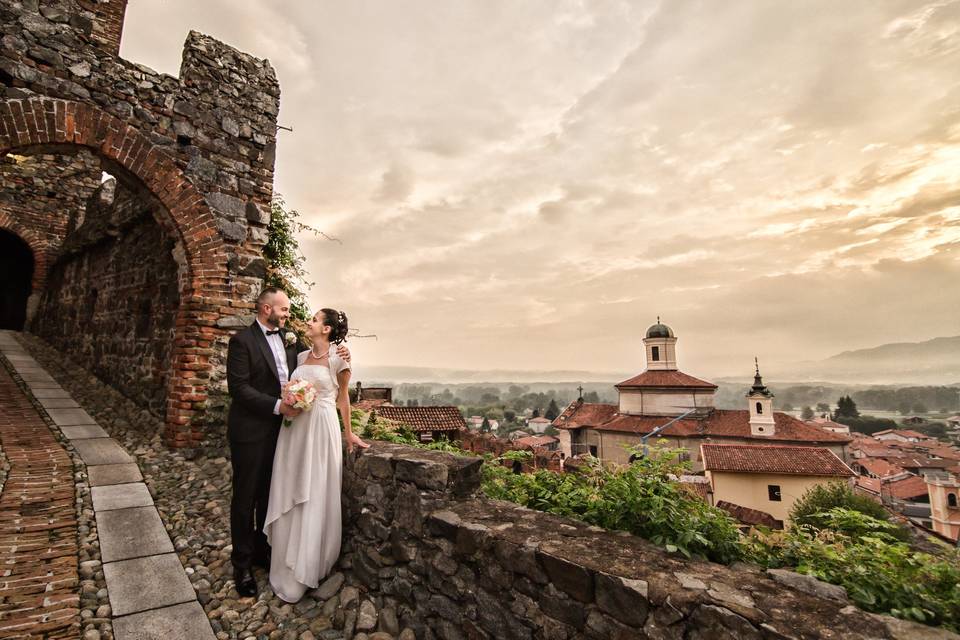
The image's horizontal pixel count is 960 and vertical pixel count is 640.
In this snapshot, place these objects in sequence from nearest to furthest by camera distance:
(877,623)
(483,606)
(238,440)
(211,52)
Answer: (877,623)
(483,606)
(238,440)
(211,52)

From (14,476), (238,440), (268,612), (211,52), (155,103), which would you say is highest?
(211,52)

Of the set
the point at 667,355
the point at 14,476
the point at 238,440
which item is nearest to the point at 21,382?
the point at 14,476

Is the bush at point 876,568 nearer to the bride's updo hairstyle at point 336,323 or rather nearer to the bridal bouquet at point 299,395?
the bridal bouquet at point 299,395

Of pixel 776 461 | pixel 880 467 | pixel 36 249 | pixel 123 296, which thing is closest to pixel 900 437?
pixel 880 467

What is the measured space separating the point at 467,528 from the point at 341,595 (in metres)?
1.43

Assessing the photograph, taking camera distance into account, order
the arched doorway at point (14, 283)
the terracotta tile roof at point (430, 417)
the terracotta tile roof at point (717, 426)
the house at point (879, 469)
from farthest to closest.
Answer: the house at point (879, 469) < the terracotta tile roof at point (717, 426) < the terracotta tile roof at point (430, 417) < the arched doorway at point (14, 283)

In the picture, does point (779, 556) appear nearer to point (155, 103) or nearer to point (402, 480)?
point (402, 480)

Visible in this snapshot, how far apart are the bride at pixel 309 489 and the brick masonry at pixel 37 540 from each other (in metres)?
1.22

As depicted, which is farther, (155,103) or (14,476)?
(155,103)

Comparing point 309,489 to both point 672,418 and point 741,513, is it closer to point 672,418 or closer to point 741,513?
point 741,513

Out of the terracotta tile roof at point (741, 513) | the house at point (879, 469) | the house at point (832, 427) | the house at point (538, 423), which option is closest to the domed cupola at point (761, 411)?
the house at point (832, 427)

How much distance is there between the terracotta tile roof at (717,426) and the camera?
39.3 m

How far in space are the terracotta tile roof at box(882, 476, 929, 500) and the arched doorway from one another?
6425cm

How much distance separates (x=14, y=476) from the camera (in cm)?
431
